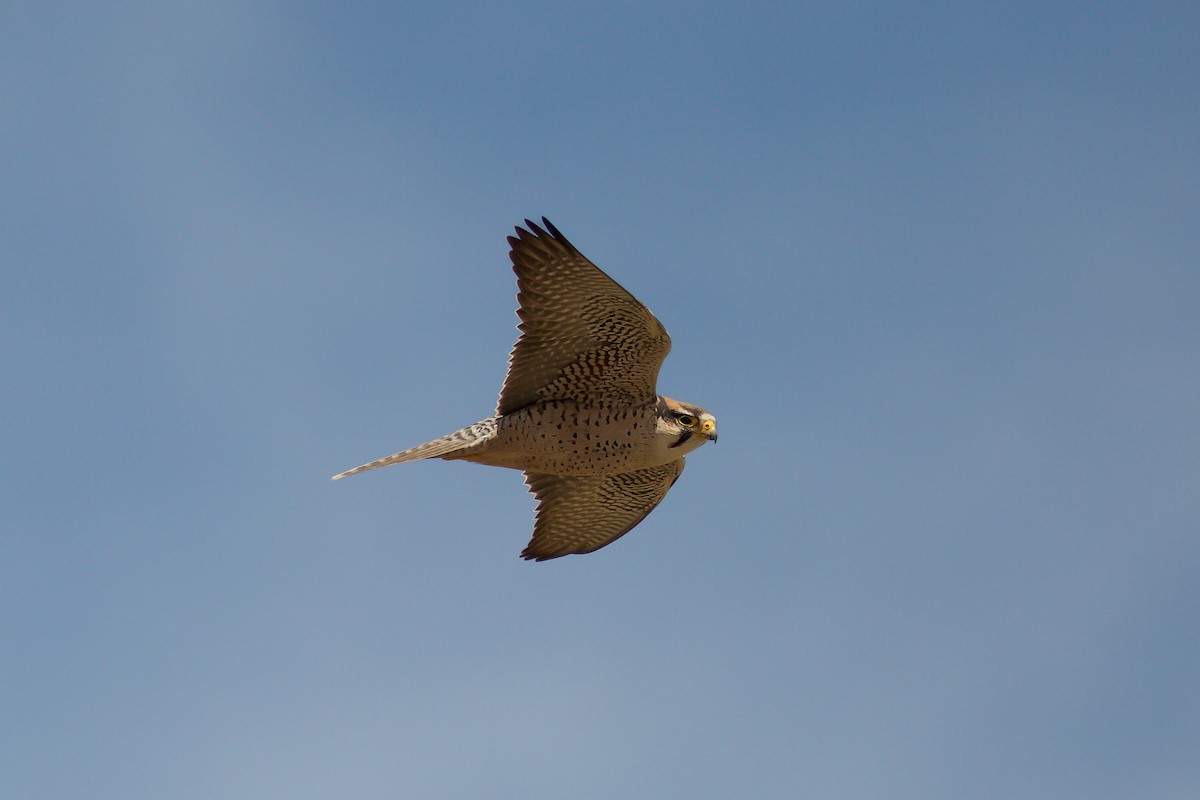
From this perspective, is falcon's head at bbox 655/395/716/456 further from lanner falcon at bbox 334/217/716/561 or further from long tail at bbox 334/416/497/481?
long tail at bbox 334/416/497/481

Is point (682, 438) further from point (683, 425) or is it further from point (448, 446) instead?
point (448, 446)

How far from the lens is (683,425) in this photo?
42.8 feet

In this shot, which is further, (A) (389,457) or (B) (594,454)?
(B) (594,454)

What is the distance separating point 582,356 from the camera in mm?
12484

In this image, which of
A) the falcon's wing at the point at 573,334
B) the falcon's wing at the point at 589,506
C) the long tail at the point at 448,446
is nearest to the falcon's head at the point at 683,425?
the falcon's wing at the point at 573,334

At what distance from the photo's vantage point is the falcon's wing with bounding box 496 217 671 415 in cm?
1166

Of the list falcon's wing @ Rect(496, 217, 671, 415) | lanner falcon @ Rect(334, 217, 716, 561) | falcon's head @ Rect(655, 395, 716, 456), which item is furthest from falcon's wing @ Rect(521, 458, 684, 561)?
falcon's wing @ Rect(496, 217, 671, 415)

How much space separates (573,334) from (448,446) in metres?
1.59

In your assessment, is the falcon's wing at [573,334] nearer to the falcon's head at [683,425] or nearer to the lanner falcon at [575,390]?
the lanner falcon at [575,390]

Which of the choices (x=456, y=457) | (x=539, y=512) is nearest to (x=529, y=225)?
(x=456, y=457)

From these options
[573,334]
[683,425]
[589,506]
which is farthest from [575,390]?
[589,506]

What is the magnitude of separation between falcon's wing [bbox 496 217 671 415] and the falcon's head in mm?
278

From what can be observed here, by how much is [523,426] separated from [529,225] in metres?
2.05

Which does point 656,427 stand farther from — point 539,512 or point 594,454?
point 539,512
